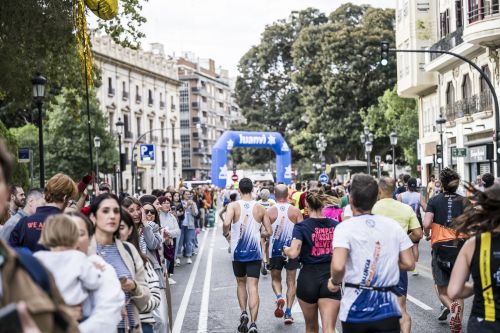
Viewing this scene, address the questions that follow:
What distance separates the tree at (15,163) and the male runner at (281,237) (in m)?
12.5

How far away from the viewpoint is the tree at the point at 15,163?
22578 millimetres

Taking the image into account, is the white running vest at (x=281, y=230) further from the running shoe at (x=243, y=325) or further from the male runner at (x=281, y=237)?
the running shoe at (x=243, y=325)

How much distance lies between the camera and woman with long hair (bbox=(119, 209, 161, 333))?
5.88m

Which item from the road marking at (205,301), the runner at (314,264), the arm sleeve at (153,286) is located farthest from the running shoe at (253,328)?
the arm sleeve at (153,286)

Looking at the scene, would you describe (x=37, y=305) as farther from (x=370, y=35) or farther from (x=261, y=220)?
(x=370, y=35)

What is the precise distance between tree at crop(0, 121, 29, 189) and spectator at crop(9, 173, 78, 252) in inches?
635

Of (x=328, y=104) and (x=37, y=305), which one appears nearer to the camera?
(x=37, y=305)

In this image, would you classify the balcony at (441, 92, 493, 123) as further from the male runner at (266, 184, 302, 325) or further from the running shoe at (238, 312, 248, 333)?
the running shoe at (238, 312, 248, 333)

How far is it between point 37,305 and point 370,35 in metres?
57.2

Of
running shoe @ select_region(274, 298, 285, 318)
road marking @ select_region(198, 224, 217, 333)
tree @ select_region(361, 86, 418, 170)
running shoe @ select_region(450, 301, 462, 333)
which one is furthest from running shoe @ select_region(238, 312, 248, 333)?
tree @ select_region(361, 86, 418, 170)

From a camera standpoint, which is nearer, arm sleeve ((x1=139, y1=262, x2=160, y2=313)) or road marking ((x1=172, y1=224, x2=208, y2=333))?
arm sleeve ((x1=139, y1=262, x2=160, y2=313))

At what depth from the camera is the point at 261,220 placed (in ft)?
35.4

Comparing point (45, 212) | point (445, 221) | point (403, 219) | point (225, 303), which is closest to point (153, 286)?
point (45, 212)

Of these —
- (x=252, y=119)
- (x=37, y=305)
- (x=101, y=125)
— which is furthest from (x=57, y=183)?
(x=252, y=119)
